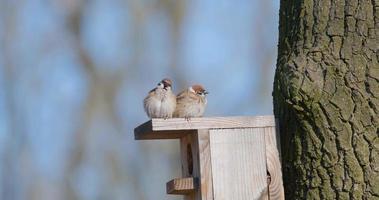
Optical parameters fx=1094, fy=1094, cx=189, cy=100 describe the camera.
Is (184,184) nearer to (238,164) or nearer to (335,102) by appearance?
(238,164)

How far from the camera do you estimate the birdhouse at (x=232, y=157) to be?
4.11 meters

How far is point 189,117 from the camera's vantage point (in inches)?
166

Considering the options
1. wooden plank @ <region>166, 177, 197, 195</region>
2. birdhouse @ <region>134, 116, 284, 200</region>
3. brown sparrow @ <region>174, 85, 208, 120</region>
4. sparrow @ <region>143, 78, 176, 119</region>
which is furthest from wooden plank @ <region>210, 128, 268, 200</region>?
sparrow @ <region>143, 78, 176, 119</region>

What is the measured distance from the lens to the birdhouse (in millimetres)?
4113

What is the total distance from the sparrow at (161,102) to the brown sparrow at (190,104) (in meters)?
0.03

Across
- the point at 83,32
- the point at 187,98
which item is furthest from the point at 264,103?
the point at 187,98

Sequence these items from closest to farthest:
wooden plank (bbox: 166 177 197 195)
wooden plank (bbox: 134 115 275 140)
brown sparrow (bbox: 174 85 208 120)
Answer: wooden plank (bbox: 134 115 275 140)
wooden plank (bbox: 166 177 197 195)
brown sparrow (bbox: 174 85 208 120)

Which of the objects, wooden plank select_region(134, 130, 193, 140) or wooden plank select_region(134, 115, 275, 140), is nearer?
wooden plank select_region(134, 115, 275, 140)

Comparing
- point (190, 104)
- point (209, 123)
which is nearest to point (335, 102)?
point (209, 123)

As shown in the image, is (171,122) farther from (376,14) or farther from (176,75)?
(176,75)

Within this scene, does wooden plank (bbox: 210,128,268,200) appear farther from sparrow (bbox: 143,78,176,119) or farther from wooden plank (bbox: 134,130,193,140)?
Answer: sparrow (bbox: 143,78,176,119)

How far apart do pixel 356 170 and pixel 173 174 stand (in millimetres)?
8035

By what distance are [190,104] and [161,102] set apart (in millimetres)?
142

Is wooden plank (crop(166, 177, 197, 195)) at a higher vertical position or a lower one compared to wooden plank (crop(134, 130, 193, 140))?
lower
